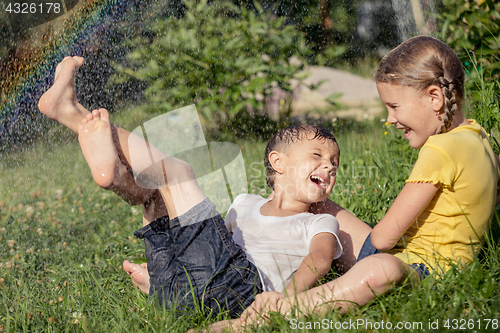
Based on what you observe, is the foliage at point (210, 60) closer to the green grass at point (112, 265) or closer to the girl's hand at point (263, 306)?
the green grass at point (112, 265)

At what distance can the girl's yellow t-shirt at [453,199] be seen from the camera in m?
1.57

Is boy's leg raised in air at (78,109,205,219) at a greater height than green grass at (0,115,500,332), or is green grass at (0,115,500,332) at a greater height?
boy's leg raised in air at (78,109,205,219)

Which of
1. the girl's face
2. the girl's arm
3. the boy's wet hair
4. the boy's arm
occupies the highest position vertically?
the girl's face

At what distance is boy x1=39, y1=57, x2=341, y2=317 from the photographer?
1.77m

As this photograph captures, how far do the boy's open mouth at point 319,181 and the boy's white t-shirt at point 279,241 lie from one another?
0.15 metres

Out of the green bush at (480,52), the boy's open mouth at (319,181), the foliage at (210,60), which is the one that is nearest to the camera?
the boy's open mouth at (319,181)

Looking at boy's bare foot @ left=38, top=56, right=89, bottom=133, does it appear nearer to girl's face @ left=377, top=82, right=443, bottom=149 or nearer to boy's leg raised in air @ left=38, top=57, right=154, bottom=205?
boy's leg raised in air @ left=38, top=57, right=154, bottom=205

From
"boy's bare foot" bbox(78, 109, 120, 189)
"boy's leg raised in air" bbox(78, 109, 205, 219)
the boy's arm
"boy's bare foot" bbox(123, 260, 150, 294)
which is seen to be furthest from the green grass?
"boy's bare foot" bbox(78, 109, 120, 189)

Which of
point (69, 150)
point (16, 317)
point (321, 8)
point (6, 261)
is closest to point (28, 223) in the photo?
point (6, 261)

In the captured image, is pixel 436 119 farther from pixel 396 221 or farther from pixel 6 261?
pixel 6 261

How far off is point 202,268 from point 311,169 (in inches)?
25.8

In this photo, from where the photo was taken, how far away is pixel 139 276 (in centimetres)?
206

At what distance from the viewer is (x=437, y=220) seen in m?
1.67

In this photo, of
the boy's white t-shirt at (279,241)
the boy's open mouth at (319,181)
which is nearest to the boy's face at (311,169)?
the boy's open mouth at (319,181)
